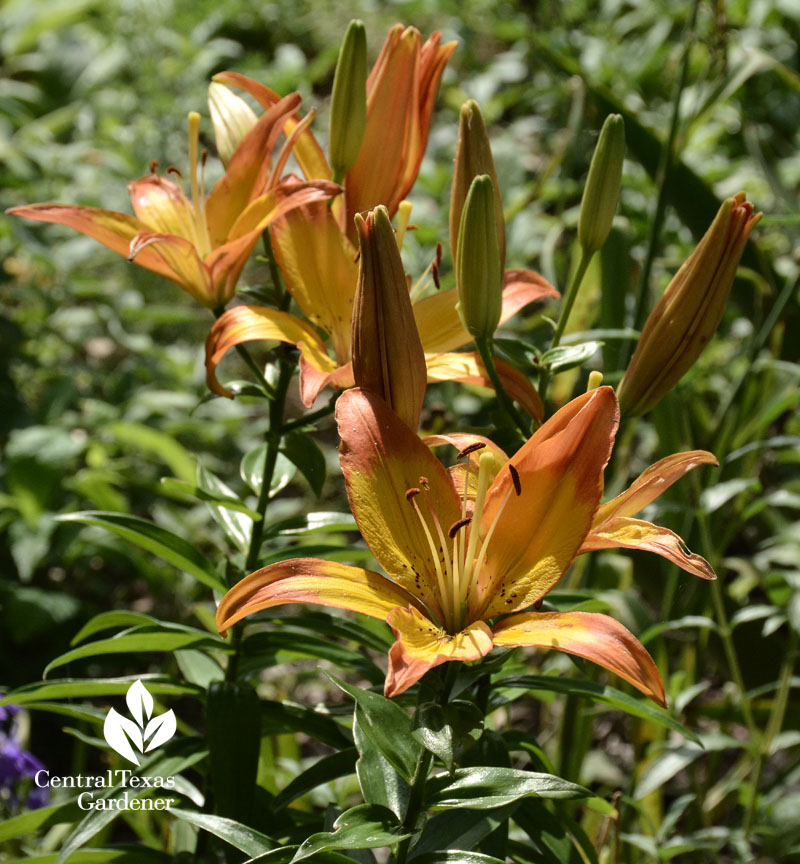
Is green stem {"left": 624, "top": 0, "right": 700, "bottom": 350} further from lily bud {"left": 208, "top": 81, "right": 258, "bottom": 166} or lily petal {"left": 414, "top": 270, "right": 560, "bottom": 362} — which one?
lily bud {"left": 208, "top": 81, "right": 258, "bottom": 166}

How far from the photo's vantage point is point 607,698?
0.66 m

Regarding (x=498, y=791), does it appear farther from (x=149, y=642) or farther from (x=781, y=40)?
(x=781, y=40)

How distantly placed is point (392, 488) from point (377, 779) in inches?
8.5

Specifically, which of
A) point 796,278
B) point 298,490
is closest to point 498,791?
point 796,278

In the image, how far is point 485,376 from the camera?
0.69 meters

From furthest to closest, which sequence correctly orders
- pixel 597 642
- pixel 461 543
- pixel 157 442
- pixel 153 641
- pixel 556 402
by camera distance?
pixel 157 442 < pixel 556 402 < pixel 153 641 < pixel 461 543 < pixel 597 642

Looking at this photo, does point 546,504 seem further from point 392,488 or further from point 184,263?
point 184,263

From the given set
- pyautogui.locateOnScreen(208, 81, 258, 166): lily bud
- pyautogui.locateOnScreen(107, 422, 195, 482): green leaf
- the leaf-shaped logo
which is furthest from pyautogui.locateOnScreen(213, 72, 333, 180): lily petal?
pyautogui.locateOnScreen(107, 422, 195, 482): green leaf

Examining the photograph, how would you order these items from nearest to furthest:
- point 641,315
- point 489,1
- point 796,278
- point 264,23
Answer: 1. point 641,315
2. point 796,278
3. point 489,1
4. point 264,23

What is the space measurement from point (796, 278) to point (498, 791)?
84 cm

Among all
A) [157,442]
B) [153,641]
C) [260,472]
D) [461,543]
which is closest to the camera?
[461,543]

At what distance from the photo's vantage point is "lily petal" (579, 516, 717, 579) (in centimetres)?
57

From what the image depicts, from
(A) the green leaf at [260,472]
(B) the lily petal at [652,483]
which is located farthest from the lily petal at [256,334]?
(B) the lily petal at [652,483]

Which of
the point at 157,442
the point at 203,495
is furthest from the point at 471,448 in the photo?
the point at 157,442
